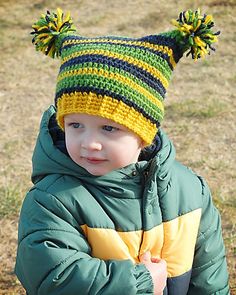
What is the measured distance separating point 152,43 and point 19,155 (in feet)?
8.47

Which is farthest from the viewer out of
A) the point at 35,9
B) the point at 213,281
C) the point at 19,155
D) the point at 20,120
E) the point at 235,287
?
the point at 35,9

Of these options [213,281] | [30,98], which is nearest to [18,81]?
[30,98]

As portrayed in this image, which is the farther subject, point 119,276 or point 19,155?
point 19,155

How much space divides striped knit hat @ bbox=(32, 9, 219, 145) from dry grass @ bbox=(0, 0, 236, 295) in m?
1.57

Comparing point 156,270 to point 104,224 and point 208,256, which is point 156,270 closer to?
point 104,224

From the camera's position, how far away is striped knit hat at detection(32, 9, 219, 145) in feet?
6.77

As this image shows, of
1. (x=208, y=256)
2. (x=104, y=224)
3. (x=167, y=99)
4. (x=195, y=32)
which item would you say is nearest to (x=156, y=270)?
(x=104, y=224)

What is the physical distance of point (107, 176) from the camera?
2.21 meters

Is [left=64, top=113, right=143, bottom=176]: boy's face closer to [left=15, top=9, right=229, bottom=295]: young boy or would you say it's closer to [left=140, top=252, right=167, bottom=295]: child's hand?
[left=15, top=9, right=229, bottom=295]: young boy

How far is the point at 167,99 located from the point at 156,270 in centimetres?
324

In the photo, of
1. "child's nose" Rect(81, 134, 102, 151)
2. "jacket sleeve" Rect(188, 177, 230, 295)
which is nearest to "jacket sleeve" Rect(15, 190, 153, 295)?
"child's nose" Rect(81, 134, 102, 151)

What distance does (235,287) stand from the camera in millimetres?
3324

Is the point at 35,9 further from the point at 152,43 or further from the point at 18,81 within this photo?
the point at 152,43

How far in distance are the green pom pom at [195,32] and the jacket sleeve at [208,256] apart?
65 cm
